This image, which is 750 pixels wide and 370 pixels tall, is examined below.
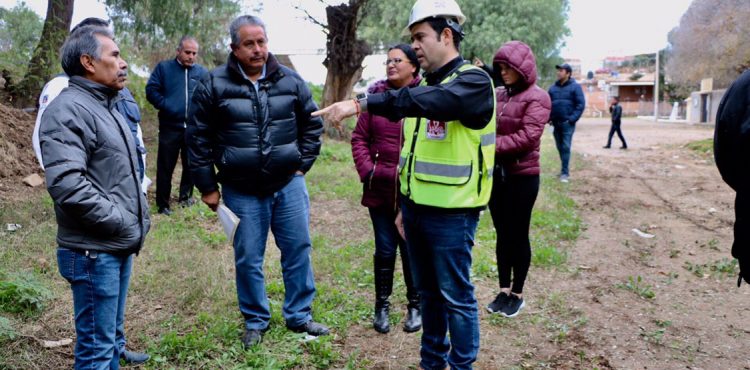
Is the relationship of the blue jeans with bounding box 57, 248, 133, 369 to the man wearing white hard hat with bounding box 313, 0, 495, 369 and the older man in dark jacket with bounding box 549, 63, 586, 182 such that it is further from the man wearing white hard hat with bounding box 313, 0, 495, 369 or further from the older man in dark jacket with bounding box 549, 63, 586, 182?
the older man in dark jacket with bounding box 549, 63, 586, 182

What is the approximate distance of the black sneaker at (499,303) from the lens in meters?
4.86

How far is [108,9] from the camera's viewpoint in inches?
359

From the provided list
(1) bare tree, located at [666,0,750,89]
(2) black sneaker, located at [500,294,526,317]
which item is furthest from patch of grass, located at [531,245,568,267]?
(1) bare tree, located at [666,0,750,89]

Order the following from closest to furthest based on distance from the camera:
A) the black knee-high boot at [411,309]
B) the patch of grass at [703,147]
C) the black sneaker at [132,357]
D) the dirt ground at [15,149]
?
the black sneaker at [132,357]
the black knee-high boot at [411,309]
the dirt ground at [15,149]
the patch of grass at [703,147]

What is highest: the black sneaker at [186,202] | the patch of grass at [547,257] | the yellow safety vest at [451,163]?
the yellow safety vest at [451,163]

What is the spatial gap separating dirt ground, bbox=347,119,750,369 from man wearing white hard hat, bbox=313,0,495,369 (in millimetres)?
866

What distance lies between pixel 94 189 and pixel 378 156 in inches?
81.9

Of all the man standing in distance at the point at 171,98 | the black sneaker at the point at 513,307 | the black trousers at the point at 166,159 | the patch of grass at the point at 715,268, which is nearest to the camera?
the black sneaker at the point at 513,307

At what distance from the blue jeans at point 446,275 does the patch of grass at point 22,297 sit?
A: 276cm

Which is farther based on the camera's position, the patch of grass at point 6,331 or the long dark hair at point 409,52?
the long dark hair at point 409,52

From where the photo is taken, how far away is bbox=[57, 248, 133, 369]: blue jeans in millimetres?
2877

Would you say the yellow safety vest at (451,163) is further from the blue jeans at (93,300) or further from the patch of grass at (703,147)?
the patch of grass at (703,147)

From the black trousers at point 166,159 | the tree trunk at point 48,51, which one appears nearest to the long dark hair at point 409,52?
the black trousers at point 166,159

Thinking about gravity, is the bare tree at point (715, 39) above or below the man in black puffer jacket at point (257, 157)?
above
